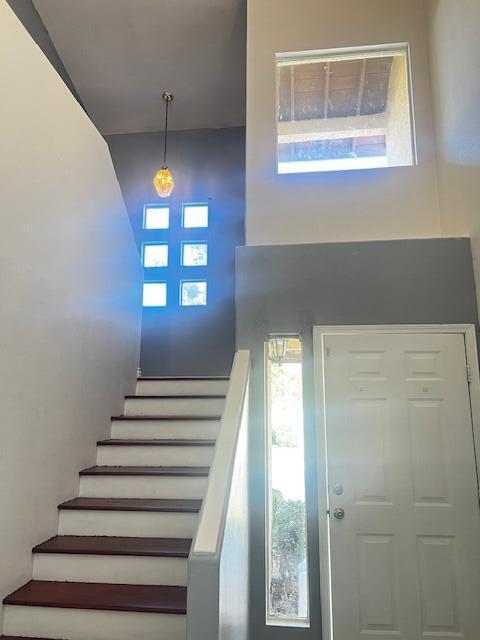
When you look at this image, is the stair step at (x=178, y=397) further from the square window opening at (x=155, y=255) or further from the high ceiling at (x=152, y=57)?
the high ceiling at (x=152, y=57)

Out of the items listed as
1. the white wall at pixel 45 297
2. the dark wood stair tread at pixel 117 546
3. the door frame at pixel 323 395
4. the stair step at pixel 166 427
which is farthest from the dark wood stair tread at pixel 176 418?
the dark wood stair tread at pixel 117 546

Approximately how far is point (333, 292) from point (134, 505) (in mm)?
1818

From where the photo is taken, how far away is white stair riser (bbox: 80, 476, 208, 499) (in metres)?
2.53

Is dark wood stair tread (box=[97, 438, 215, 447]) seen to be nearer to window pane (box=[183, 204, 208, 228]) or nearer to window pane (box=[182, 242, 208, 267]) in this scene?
window pane (box=[182, 242, 208, 267])

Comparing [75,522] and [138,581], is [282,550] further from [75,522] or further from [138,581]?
[75,522]

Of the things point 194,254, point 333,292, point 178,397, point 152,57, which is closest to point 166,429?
point 178,397

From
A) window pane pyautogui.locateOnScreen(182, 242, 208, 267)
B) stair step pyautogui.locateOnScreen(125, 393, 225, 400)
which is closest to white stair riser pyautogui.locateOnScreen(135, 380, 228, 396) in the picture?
stair step pyautogui.locateOnScreen(125, 393, 225, 400)

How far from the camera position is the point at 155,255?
5086 mm

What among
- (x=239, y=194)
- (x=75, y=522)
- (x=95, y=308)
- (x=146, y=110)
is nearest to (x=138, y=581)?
(x=75, y=522)

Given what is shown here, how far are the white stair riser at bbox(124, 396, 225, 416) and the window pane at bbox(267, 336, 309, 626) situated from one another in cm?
43

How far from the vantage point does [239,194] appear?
510 centimetres

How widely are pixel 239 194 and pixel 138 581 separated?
4.05 metres

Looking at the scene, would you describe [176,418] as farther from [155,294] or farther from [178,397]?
[155,294]

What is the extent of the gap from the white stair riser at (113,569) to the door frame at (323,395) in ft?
3.26
